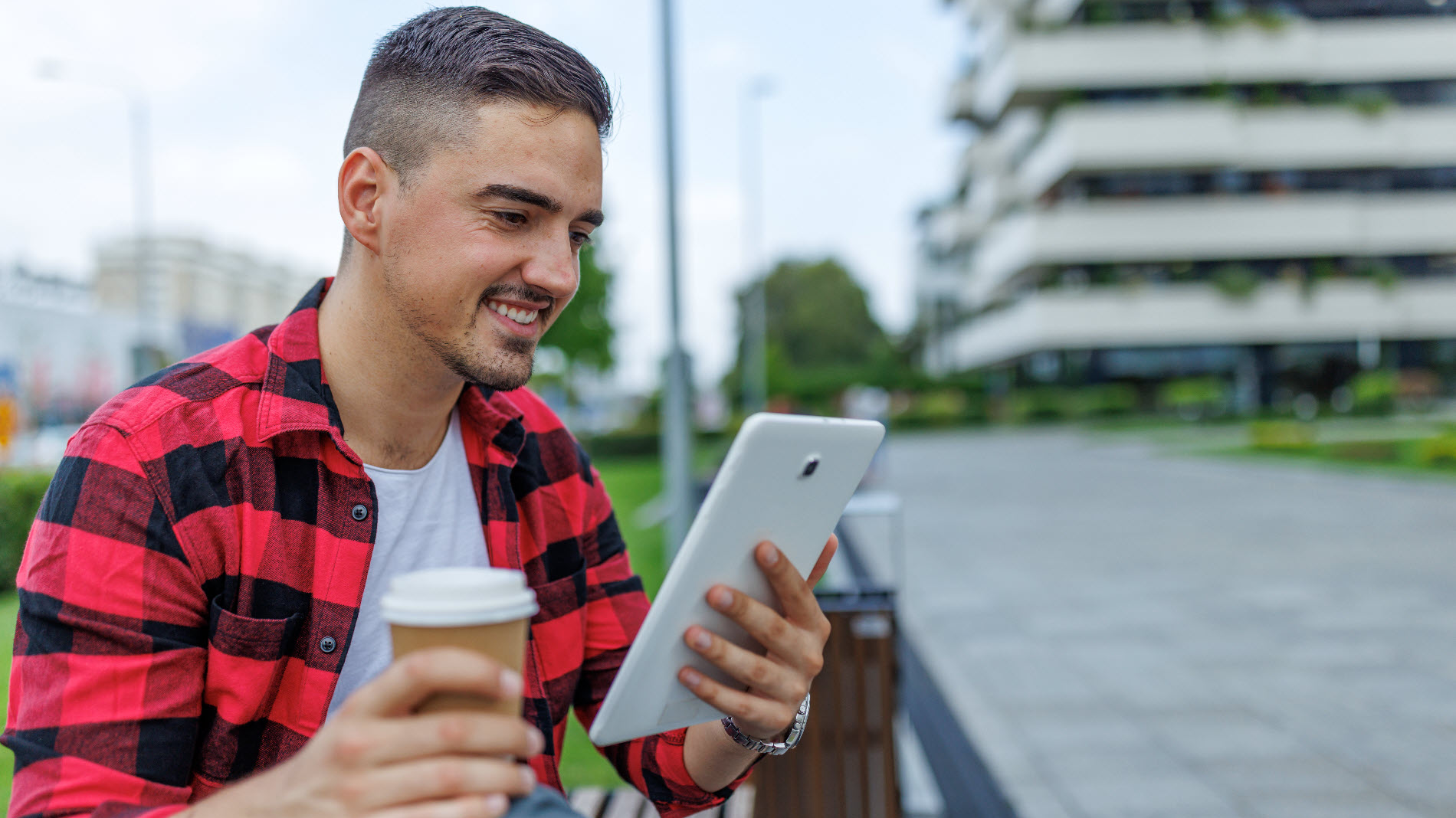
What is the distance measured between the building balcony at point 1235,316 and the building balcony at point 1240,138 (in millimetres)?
4589

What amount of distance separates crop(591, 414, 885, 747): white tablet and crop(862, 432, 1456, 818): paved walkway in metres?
2.96

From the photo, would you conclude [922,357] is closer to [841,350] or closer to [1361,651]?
[841,350]

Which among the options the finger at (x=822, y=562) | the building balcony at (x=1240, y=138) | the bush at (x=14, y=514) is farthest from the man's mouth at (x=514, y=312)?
the building balcony at (x=1240, y=138)

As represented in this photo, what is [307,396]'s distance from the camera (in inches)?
57.2

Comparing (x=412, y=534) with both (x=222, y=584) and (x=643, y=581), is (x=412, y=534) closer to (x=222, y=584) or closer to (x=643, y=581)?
(x=222, y=584)

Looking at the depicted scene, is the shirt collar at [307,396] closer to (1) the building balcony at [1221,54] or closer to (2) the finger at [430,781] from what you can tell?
(2) the finger at [430,781]

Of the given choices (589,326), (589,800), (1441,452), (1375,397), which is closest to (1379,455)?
(1441,452)

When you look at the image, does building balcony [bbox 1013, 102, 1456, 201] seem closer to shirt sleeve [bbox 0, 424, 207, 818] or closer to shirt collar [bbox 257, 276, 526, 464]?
shirt collar [bbox 257, 276, 526, 464]

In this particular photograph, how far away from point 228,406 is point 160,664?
0.37m

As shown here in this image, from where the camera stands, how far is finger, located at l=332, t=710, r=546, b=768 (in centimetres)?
74

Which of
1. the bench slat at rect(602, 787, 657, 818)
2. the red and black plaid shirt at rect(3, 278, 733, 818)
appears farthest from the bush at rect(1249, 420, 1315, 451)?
the red and black plaid shirt at rect(3, 278, 733, 818)

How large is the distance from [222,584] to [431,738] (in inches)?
28.1

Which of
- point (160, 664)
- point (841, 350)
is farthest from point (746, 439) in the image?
point (841, 350)

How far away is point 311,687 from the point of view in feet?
4.54
